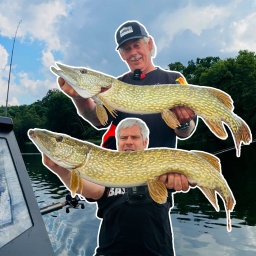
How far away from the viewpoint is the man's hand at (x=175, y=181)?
2908mm

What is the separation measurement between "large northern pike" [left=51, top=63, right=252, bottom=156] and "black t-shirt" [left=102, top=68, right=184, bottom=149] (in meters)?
0.11

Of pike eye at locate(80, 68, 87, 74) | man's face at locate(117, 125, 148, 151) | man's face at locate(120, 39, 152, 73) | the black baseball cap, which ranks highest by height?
the black baseball cap

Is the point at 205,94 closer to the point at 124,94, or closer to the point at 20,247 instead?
the point at 124,94

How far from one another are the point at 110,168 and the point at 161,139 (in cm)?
52

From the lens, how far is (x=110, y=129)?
3242mm

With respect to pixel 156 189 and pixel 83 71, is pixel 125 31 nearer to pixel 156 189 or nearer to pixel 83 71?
pixel 83 71

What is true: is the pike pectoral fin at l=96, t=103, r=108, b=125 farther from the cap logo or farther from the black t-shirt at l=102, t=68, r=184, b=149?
the cap logo

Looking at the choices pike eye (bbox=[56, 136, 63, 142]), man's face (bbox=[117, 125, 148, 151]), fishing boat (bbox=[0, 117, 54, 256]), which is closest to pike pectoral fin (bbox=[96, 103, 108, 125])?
man's face (bbox=[117, 125, 148, 151])

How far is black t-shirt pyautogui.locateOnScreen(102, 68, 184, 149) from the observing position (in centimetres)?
313

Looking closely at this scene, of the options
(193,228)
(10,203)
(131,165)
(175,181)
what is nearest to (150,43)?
(131,165)

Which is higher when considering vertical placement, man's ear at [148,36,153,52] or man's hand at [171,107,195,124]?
man's ear at [148,36,153,52]

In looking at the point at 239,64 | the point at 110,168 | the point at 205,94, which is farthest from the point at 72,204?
the point at 239,64

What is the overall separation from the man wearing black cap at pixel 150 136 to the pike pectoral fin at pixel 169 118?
4 centimetres

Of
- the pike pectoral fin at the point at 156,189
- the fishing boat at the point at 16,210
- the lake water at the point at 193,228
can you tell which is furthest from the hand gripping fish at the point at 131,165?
the lake water at the point at 193,228
